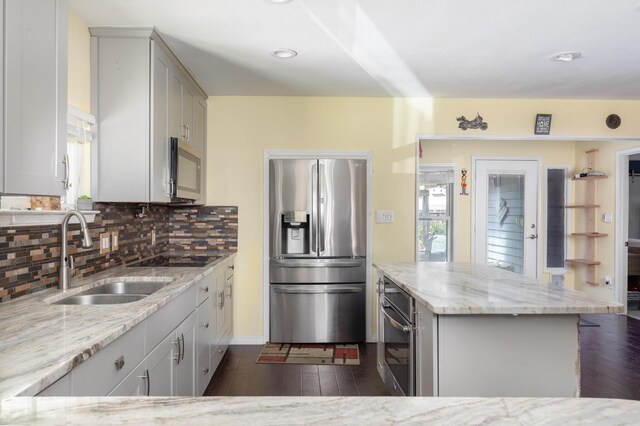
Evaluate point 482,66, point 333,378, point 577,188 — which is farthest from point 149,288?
point 577,188

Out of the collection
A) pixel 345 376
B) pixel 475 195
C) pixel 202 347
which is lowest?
pixel 345 376

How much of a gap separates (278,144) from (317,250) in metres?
1.11

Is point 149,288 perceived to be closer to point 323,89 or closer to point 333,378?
point 333,378

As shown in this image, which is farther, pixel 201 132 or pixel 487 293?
pixel 201 132

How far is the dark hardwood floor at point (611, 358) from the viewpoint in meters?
3.02

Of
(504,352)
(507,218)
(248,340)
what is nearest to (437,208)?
(507,218)

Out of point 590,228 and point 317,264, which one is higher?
point 590,228

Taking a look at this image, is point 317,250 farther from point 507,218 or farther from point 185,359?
point 507,218

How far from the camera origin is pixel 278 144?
418 cm

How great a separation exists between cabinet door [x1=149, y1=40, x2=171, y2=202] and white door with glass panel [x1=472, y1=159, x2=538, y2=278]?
4267 millimetres

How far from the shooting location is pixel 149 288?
2.47 metres

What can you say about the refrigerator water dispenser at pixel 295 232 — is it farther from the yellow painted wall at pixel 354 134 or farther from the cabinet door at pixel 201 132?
the cabinet door at pixel 201 132

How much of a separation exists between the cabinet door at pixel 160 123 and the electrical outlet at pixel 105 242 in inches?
16.2

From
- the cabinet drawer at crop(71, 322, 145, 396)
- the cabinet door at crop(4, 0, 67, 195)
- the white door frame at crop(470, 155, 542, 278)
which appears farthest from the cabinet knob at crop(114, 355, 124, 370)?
the white door frame at crop(470, 155, 542, 278)
